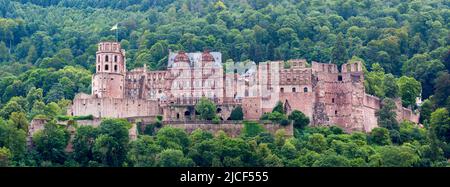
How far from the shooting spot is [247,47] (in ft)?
397

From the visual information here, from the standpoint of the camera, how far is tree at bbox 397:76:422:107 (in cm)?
10450

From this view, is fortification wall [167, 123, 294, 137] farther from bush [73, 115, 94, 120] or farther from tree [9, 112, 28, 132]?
tree [9, 112, 28, 132]

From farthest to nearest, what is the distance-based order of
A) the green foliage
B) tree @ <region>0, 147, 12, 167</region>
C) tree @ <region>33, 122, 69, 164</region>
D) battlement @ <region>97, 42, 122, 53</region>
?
1. battlement @ <region>97, 42, 122, 53</region>
2. the green foliage
3. tree @ <region>33, 122, 69, 164</region>
4. tree @ <region>0, 147, 12, 167</region>

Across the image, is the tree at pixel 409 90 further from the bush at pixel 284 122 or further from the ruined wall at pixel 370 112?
the bush at pixel 284 122

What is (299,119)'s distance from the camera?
92.8 meters

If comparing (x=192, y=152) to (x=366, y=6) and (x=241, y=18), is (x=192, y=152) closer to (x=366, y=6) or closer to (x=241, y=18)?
(x=241, y=18)

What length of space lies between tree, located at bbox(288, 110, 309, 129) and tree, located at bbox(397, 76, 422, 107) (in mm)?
13359

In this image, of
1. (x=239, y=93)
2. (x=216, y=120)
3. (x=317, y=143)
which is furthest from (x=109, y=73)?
(x=317, y=143)

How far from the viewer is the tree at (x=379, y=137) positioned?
9319 centimetres

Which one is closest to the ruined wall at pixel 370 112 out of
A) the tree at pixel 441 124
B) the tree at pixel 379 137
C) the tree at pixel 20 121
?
the tree at pixel 379 137

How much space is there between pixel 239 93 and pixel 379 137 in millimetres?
9930

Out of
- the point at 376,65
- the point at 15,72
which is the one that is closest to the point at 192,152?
the point at 376,65

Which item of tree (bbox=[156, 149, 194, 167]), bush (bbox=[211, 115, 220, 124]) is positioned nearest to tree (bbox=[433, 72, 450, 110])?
bush (bbox=[211, 115, 220, 124])

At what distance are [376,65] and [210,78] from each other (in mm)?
24096
